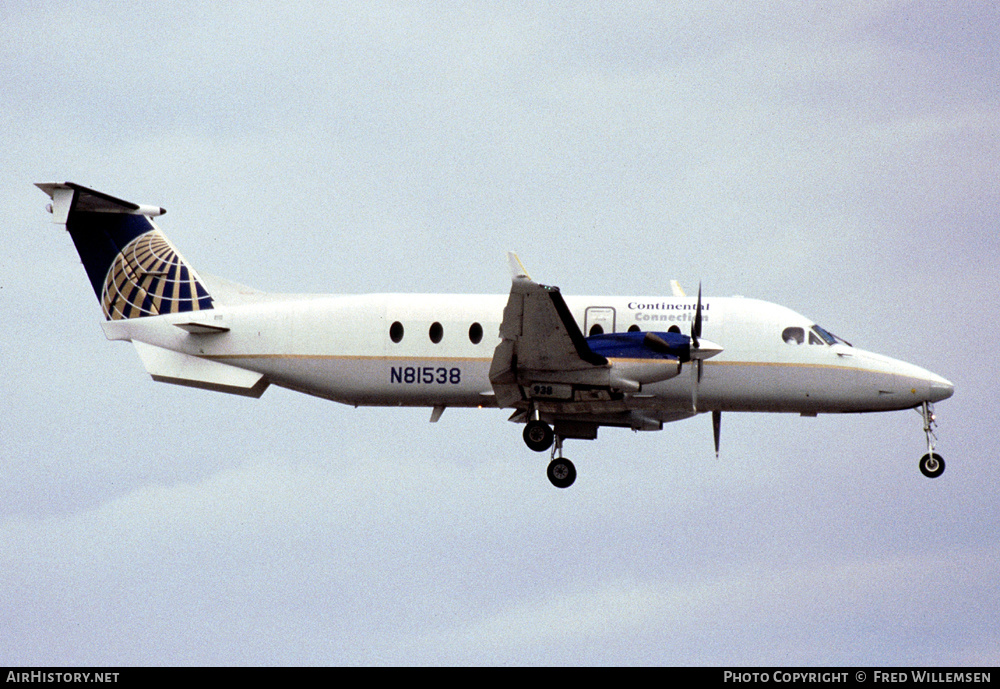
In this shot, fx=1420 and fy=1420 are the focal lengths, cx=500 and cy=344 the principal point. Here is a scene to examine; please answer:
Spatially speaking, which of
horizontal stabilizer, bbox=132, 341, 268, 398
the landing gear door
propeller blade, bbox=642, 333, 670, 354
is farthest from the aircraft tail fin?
propeller blade, bbox=642, 333, 670, 354

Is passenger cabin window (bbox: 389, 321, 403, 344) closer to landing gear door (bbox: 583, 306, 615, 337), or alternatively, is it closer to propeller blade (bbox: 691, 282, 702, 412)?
landing gear door (bbox: 583, 306, 615, 337)

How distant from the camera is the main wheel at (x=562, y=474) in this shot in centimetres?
3306

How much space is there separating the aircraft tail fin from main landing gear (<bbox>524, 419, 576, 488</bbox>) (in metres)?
8.56

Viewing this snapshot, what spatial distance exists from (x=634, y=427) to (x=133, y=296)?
12698 mm

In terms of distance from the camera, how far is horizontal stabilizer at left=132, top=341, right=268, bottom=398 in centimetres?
3394

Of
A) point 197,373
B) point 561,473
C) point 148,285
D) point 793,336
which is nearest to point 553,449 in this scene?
point 561,473

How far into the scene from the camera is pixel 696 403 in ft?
109

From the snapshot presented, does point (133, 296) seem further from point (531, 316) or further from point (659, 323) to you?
point (659, 323)

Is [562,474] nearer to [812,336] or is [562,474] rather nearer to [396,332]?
[396,332]

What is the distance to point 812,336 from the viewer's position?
33.8 meters

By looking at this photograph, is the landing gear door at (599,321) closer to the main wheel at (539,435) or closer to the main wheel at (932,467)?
the main wheel at (539,435)

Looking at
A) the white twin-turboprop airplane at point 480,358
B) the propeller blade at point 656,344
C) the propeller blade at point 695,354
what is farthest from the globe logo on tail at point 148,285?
the propeller blade at point 695,354

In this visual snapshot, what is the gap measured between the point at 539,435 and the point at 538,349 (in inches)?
101
